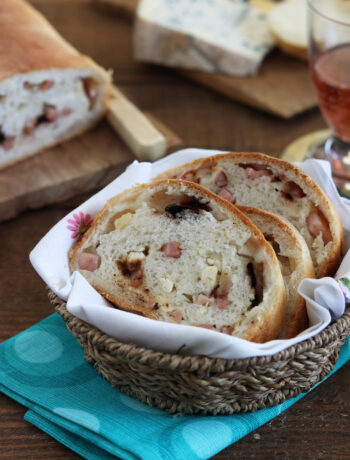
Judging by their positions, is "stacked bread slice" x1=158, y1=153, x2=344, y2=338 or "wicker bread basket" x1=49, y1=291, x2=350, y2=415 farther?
"stacked bread slice" x1=158, y1=153, x2=344, y2=338

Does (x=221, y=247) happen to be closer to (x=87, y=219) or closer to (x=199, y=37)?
(x=87, y=219)

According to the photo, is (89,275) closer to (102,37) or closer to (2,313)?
(2,313)

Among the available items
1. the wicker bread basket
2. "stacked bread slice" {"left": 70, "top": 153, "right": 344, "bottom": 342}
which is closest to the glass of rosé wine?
"stacked bread slice" {"left": 70, "top": 153, "right": 344, "bottom": 342}

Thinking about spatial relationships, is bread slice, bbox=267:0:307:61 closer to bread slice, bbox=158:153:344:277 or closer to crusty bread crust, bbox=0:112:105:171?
crusty bread crust, bbox=0:112:105:171

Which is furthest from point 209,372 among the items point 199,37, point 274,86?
point 199,37

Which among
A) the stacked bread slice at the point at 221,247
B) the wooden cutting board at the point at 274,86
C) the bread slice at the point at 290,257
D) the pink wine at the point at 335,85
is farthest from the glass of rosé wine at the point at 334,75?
the bread slice at the point at 290,257

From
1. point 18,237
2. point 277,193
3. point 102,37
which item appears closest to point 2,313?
point 18,237

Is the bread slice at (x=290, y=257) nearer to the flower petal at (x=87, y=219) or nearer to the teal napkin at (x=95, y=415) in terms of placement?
the teal napkin at (x=95, y=415)
